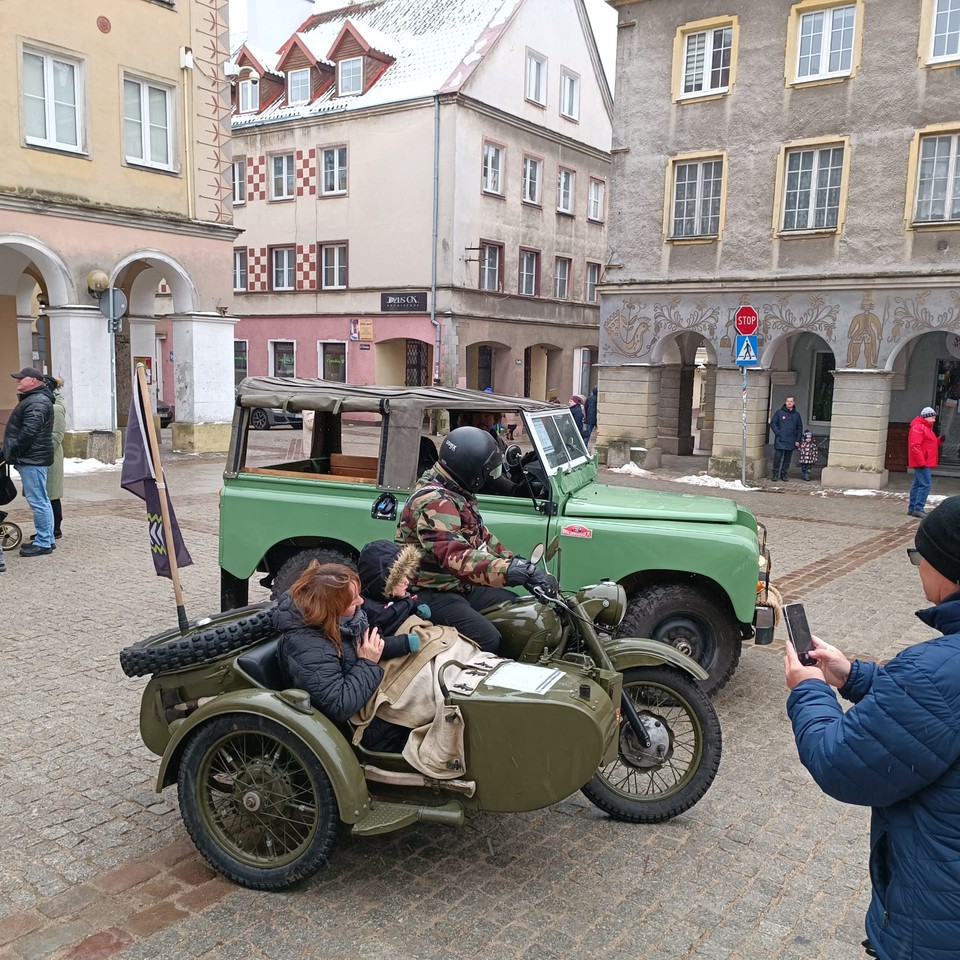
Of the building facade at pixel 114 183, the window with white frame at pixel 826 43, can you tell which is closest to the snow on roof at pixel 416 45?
the building facade at pixel 114 183

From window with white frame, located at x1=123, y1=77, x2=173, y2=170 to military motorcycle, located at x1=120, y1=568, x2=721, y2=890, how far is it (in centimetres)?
1769

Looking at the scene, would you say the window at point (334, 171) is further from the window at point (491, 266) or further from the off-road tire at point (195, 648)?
the off-road tire at point (195, 648)

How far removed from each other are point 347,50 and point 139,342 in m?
15.3

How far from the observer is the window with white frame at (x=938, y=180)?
1688 centimetres

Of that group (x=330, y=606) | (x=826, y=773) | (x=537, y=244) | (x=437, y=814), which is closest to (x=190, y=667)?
(x=330, y=606)

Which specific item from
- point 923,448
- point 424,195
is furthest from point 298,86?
point 923,448

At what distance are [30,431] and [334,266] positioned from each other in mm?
23266

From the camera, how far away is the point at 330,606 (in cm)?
367

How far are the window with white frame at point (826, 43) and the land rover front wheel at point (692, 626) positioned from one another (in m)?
15.7

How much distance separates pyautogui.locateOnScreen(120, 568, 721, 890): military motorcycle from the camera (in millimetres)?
3602

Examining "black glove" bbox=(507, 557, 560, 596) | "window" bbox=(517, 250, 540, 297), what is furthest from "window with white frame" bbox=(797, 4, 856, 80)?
"black glove" bbox=(507, 557, 560, 596)

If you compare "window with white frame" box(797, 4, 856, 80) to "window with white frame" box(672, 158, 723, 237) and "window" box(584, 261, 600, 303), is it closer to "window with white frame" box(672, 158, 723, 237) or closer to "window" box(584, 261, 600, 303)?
"window with white frame" box(672, 158, 723, 237)

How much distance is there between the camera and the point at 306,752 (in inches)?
143

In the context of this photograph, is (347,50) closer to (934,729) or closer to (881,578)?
(881,578)
